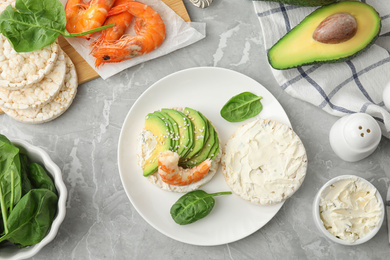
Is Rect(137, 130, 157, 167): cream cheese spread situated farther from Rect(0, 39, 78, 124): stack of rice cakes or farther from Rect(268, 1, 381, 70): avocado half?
Rect(268, 1, 381, 70): avocado half

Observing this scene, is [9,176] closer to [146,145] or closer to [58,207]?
[58,207]

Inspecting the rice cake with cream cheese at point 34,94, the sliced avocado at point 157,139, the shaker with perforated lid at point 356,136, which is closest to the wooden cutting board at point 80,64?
the rice cake with cream cheese at point 34,94

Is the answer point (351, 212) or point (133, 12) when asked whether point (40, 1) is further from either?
point (351, 212)

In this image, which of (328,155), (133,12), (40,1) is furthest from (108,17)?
(328,155)

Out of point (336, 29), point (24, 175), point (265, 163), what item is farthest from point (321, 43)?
point (24, 175)

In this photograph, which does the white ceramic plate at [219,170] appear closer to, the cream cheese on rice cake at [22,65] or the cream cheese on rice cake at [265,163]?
the cream cheese on rice cake at [265,163]

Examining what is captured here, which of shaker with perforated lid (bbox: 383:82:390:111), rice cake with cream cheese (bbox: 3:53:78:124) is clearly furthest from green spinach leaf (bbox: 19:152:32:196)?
shaker with perforated lid (bbox: 383:82:390:111)
